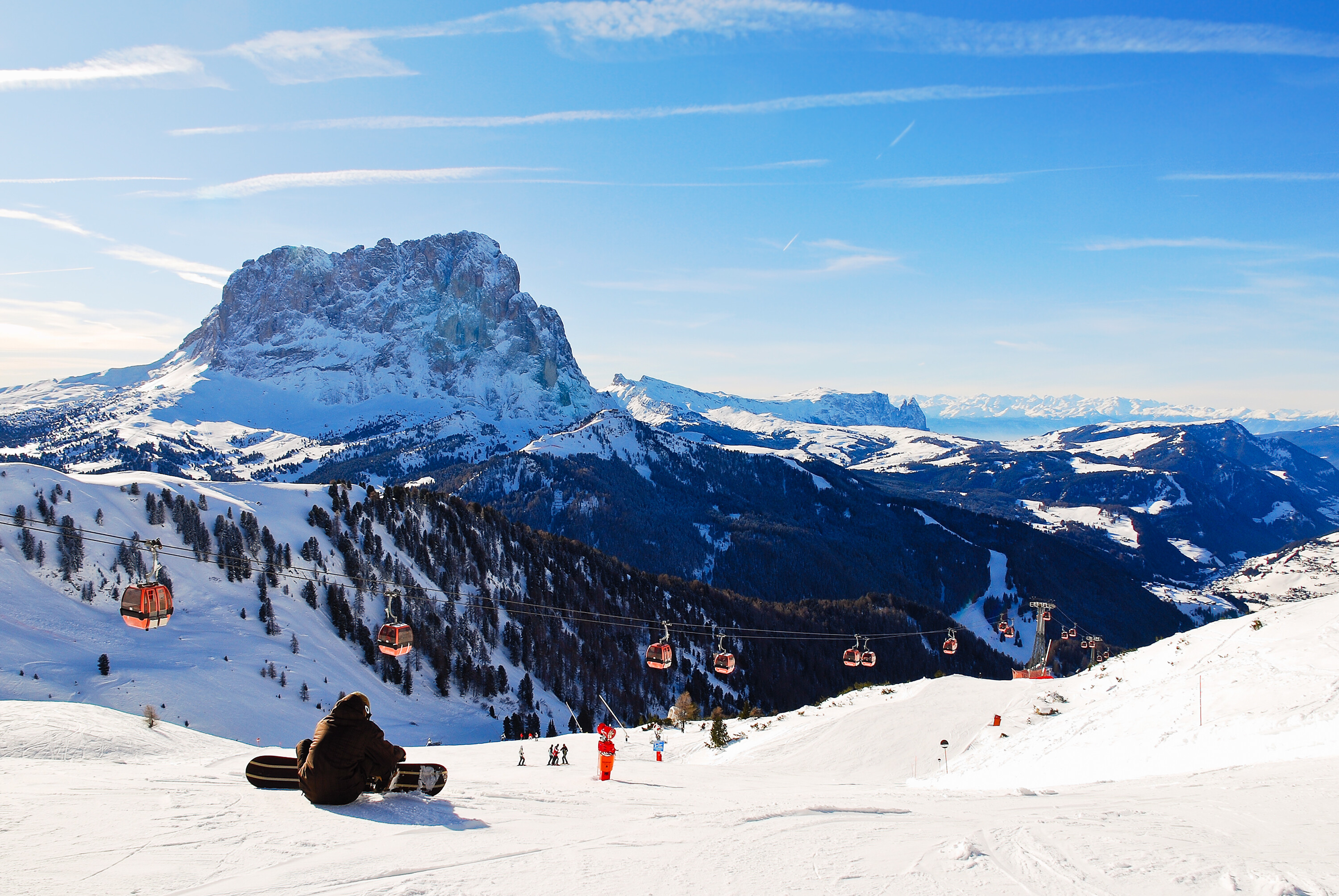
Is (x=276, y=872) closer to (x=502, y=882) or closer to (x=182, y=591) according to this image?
(x=502, y=882)

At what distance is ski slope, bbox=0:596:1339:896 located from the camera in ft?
26.8

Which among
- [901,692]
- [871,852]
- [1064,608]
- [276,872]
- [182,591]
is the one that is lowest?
[1064,608]

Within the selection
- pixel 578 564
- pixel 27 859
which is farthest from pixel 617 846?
pixel 578 564

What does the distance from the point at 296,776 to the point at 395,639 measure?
13.1 metres

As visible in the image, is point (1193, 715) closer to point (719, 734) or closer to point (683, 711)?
point (719, 734)

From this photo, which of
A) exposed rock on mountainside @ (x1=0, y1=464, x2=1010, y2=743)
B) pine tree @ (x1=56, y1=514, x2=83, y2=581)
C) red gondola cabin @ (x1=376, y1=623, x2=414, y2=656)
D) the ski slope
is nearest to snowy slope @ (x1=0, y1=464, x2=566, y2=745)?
exposed rock on mountainside @ (x1=0, y1=464, x2=1010, y2=743)

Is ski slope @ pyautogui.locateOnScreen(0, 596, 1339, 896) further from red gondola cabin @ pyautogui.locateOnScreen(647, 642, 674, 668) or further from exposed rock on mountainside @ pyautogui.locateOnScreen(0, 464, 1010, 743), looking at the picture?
exposed rock on mountainside @ pyautogui.locateOnScreen(0, 464, 1010, 743)

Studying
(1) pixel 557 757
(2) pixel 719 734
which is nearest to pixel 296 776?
(1) pixel 557 757

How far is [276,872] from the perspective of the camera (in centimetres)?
815

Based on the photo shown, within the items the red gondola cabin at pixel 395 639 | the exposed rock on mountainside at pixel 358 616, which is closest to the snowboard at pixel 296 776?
the red gondola cabin at pixel 395 639

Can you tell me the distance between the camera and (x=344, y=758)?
37.4 feet

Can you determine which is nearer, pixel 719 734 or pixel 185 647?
pixel 719 734

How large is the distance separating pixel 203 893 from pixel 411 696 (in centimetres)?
6378

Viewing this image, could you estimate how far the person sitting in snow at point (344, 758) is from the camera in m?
11.3
